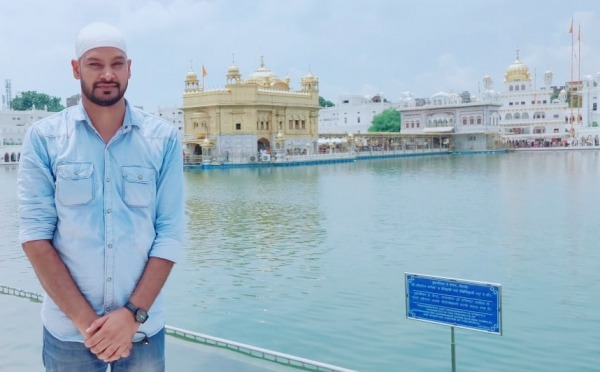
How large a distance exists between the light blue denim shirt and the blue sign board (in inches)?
64.8

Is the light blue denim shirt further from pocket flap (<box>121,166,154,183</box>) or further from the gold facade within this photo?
the gold facade

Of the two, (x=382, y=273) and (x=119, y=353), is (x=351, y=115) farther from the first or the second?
(x=119, y=353)

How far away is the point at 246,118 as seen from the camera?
38469mm

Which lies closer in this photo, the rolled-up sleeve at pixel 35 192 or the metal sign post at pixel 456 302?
the rolled-up sleeve at pixel 35 192

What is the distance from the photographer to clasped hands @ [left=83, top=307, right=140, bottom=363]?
1767 mm

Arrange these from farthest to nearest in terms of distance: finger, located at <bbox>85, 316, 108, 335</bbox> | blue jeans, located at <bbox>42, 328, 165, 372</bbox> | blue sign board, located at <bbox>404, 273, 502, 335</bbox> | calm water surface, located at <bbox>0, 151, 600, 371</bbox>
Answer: calm water surface, located at <bbox>0, 151, 600, 371</bbox> → blue sign board, located at <bbox>404, 273, 502, 335</bbox> → blue jeans, located at <bbox>42, 328, 165, 372</bbox> → finger, located at <bbox>85, 316, 108, 335</bbox>

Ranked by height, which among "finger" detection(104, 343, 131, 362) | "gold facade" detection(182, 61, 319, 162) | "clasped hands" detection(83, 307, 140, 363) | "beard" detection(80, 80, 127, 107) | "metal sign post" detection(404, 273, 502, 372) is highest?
"gold facade" detection(182, 61, 319, 162)

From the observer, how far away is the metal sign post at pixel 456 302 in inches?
120

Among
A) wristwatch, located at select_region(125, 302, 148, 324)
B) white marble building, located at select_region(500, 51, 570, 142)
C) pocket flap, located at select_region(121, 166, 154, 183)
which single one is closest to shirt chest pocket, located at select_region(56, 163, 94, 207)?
pocket flap, located at select_region(121, 166, 154, 183)

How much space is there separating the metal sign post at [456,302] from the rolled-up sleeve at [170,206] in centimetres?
160

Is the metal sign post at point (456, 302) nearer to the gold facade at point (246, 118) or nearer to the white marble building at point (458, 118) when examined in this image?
the gold facade at point (246, 118)

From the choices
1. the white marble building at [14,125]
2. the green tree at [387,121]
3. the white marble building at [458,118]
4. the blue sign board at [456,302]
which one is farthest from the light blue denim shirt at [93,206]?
the green tree at [387,121]

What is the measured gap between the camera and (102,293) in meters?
1.85

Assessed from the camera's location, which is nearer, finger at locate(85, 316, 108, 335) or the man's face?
finger at locate(85, 316, 108, 335)
